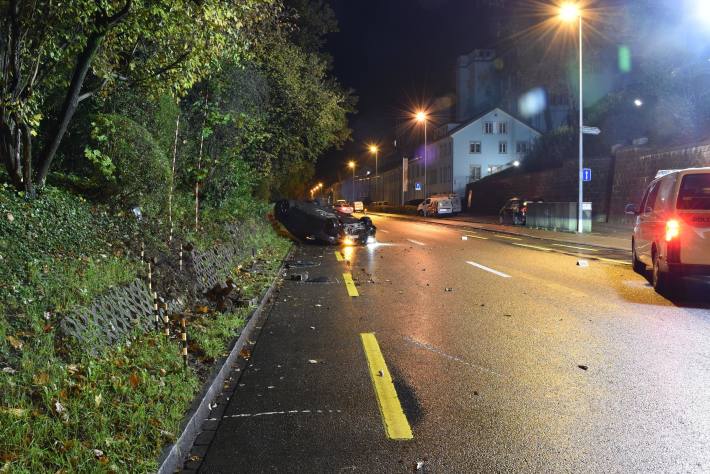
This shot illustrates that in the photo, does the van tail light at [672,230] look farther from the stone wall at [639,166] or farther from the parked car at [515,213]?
the parked car at [515,213]

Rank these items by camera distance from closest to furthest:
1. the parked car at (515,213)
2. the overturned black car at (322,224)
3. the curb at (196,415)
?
the curb at (196,415) → the overturned black car at (322,224) → the parked car at (515,213)

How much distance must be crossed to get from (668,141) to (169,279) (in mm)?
29946

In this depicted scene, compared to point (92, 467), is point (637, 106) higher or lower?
higher

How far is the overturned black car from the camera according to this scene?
815 inches

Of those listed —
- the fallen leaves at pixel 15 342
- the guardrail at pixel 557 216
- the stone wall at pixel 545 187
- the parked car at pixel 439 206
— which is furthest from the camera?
the parked car at pixel 439 206

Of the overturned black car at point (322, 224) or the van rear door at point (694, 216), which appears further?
the overturned black car at point (322, 224)

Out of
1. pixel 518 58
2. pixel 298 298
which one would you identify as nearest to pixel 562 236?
pixel 298 298

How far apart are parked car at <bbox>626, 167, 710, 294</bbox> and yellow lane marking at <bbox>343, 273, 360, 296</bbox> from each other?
5163mm

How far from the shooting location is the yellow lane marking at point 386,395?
13.7 ft

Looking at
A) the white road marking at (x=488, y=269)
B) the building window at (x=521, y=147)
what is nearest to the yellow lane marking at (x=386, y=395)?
the white road marking at (x=488, y=269)

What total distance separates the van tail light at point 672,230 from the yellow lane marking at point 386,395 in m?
5.40

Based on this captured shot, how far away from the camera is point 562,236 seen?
24734mm

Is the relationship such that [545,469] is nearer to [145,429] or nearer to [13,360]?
[145,429]

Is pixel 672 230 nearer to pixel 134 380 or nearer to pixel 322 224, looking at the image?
pixel 134 380
